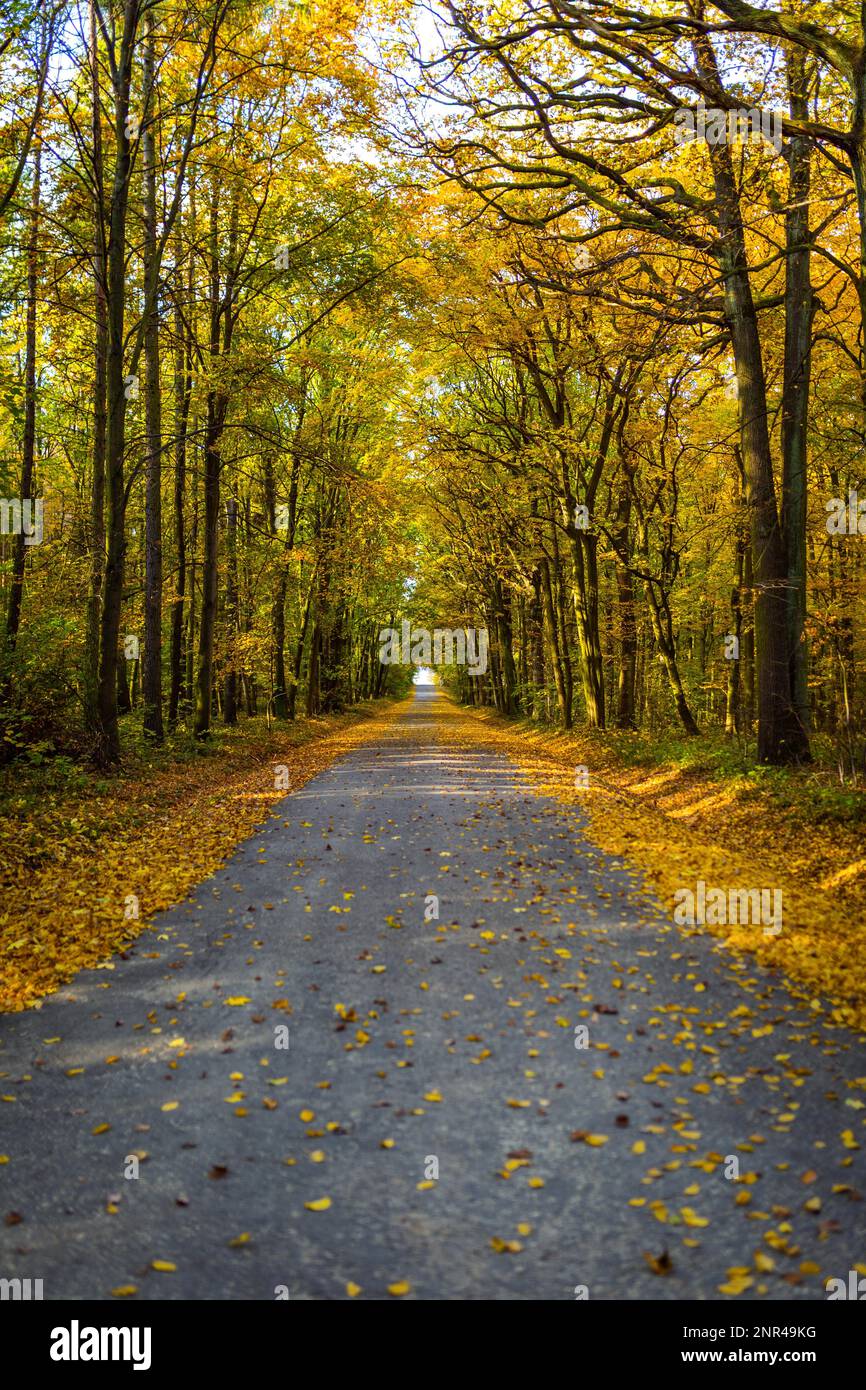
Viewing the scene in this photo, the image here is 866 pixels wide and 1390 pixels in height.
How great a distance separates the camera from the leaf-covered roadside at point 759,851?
6.36m

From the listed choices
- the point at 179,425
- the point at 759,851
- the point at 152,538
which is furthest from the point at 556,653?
the point at 759,851

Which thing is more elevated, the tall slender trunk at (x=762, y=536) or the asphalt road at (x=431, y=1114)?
the tall slender trunk at (x=762, y=536)

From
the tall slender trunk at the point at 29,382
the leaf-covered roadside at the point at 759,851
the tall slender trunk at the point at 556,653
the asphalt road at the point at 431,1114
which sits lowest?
the asphalt road at the point at 431,1114

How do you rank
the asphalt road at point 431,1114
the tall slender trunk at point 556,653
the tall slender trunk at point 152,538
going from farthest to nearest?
the tall slender trunk at point 556,653
the tall slender trunk at point 152,538
the asphalt road at point 431,1114

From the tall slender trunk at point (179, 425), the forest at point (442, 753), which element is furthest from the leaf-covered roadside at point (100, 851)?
the tall slender trunk at point (179, 425)

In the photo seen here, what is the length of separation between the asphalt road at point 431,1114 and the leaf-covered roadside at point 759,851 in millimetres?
456

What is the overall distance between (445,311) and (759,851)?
13.9 meters

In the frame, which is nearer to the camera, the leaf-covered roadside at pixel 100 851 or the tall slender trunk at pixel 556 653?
the leaf-covered roadside at pixel 100 851

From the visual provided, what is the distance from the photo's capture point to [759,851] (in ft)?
31.8

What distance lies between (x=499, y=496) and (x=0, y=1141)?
76.1 ft

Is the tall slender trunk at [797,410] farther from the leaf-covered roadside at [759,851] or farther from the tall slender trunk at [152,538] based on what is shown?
the tall slender trunk at [152,538]

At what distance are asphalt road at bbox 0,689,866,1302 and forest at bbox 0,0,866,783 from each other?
21.4 feet

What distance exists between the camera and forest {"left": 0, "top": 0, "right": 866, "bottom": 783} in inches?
460

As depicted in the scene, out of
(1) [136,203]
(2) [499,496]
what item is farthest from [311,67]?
(2) [499,496]
